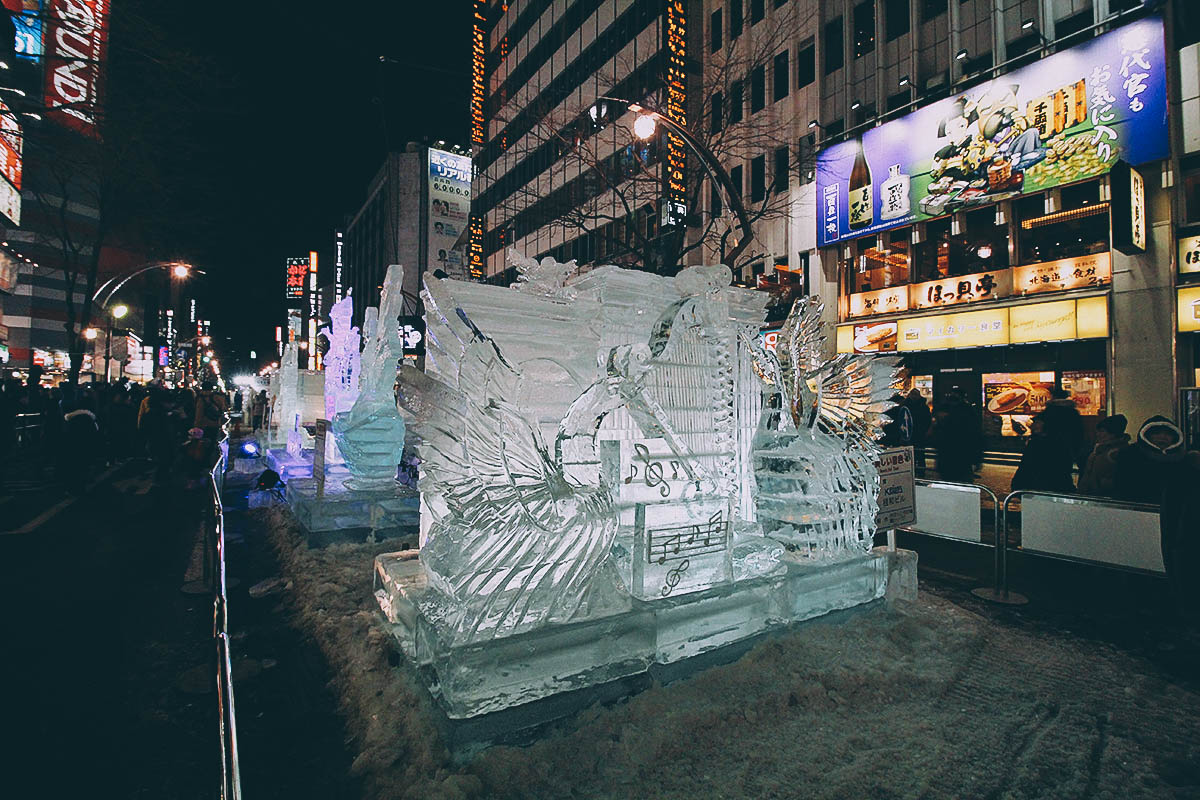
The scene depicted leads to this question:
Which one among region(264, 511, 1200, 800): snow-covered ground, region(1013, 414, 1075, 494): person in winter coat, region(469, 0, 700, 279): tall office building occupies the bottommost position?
region(264, 511, 1200, 800): snow-covered ground

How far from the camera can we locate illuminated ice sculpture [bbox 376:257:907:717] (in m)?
2.75

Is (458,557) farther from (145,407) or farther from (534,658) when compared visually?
(145,407)

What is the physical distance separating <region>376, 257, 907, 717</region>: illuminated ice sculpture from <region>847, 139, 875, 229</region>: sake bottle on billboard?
15226mm

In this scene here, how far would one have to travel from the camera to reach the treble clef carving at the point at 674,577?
3281 mm

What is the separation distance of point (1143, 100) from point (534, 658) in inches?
631

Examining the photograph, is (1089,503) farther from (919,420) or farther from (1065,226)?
(1065,226)

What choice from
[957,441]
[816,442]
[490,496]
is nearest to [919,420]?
[957,441]

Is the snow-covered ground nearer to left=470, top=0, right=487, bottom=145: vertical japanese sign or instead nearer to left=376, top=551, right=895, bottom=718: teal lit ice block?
left=376, top=551, right=895, bottom=718: teal lit ice block

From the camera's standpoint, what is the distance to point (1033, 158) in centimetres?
1333

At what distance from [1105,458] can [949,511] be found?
5.85 ft

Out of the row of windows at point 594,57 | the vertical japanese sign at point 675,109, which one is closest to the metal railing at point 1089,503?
the vertical japanese sign at point 675,109

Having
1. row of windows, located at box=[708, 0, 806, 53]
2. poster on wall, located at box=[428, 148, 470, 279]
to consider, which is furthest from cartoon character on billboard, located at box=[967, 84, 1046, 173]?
poster on wall, located at box=[428, 148, 470, 279]

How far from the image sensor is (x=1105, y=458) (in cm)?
620

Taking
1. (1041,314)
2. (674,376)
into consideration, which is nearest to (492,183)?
(1041,314)
